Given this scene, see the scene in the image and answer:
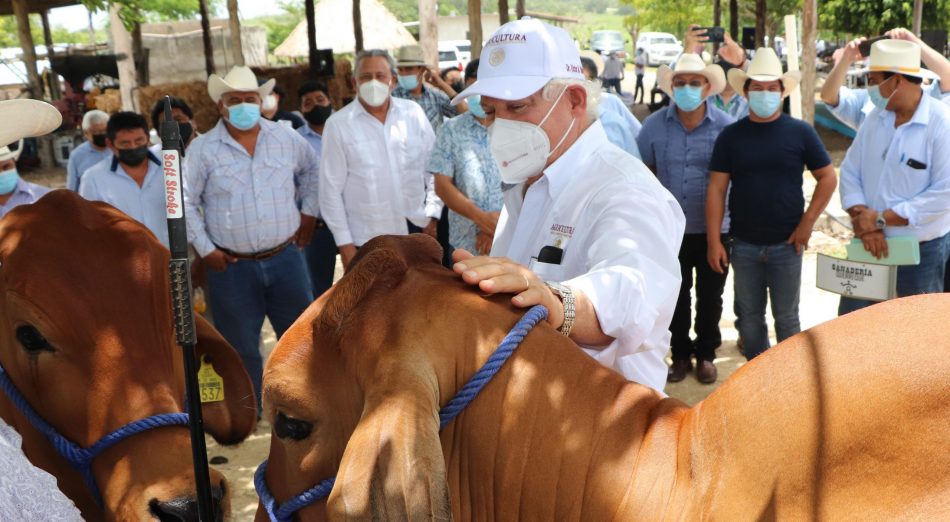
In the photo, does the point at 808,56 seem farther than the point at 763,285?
Yes

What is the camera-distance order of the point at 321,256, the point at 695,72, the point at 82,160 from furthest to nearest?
1. the point at 82,160
2. the point at 321,256
3. the point at 695,72

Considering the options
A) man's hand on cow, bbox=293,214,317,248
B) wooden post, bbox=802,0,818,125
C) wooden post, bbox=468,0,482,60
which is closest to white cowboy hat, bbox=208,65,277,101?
man's hand on cow, bbox=293,214,317,248

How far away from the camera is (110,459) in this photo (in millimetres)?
2506

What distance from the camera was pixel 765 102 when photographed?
20.5 feet

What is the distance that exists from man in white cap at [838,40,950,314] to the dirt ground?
1.43 metres

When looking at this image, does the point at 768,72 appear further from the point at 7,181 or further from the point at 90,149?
the point at 90,149

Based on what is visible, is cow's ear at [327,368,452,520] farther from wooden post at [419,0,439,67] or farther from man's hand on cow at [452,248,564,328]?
wooden post at [419,0,439,67]

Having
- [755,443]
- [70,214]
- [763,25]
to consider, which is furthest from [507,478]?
[763,25]

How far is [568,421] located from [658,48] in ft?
170

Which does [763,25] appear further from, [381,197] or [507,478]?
[507,478]

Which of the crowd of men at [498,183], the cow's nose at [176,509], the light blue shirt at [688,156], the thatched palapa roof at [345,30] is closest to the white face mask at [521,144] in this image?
the cow's nose at [176,509]

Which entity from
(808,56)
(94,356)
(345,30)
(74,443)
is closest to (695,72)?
(94,356)

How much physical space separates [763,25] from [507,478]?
54.1ft

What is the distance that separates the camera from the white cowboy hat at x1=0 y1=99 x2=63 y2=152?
2.07 metres
